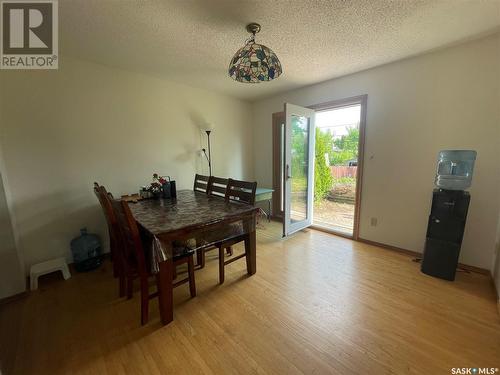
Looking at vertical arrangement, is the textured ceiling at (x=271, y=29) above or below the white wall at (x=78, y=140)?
above

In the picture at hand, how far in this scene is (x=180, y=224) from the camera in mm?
1551

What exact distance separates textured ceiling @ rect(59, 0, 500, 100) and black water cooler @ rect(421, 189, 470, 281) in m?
1.48

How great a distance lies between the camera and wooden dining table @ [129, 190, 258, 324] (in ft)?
4.84

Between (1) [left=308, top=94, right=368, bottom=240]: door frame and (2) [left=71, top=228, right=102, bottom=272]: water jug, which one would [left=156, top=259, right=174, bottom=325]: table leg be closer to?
(2) [left=71, top=228, right=102, bottom=272]: water jug

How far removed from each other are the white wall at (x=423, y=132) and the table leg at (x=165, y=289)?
258cm

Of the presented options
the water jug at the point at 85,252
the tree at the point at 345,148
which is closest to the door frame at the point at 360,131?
the tree at the point at 345,148

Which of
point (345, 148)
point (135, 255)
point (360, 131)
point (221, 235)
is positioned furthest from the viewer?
point (345, 148)

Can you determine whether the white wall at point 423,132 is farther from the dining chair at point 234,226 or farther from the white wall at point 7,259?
the white wall at point 7,259

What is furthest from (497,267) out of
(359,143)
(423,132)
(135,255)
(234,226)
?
(135,255)

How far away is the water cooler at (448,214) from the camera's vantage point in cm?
199

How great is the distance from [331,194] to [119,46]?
511 centimetres

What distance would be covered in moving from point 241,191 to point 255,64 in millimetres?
1168

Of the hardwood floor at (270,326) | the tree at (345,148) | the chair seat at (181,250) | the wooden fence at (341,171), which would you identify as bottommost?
the hardwood floor at (270,326)

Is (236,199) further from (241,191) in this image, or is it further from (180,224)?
(180,224)
